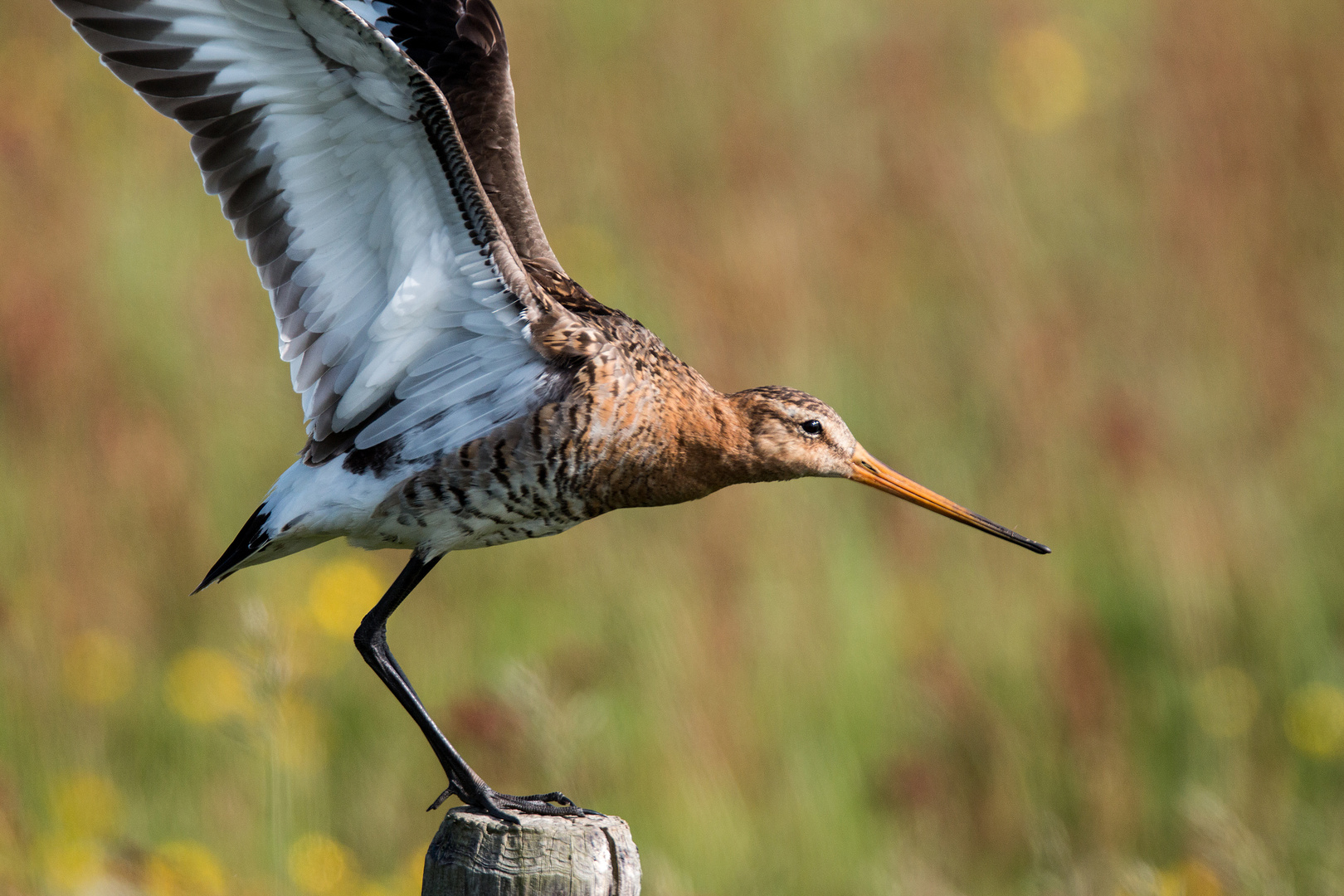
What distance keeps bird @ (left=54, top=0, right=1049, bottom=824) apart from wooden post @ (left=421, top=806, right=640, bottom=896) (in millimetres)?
530

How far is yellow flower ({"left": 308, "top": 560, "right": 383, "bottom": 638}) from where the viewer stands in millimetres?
6379

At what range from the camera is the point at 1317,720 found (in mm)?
5930

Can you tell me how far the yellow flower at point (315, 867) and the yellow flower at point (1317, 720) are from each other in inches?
147

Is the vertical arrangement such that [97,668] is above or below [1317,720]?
above

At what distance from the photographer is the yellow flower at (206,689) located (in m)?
5.91

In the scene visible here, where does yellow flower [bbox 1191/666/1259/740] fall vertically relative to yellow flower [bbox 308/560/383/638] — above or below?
below

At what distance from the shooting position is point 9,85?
9070 mm

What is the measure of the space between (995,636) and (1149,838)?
1068 mm

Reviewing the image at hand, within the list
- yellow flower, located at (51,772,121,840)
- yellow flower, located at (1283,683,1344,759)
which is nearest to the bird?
yellow flower, located at (51,772,121,840)

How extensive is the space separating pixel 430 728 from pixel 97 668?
250 cm

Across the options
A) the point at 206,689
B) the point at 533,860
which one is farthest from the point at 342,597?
the point at 533,860

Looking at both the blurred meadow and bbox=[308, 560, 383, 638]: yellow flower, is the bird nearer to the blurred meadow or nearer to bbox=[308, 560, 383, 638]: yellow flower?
the blurred meadow

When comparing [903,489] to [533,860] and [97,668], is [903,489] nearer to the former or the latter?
[533,860]

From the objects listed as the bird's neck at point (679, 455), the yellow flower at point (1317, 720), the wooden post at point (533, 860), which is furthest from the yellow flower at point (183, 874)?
the yellow flower at point (1317, 720)
